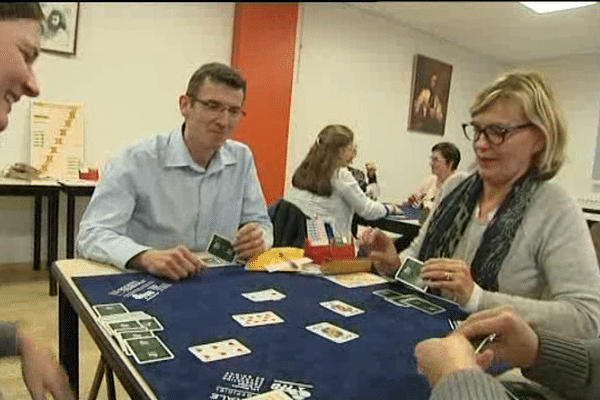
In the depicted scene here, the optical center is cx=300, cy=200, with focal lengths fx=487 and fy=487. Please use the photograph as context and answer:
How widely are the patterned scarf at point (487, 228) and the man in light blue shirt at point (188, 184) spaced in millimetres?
467

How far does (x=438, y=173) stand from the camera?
1.35m

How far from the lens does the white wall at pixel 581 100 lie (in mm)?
493

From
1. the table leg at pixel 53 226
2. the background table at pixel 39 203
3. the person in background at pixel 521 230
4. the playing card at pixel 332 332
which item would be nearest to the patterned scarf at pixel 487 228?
the person in background at pixel 521 230

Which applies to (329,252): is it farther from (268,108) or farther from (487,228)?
(268,108)

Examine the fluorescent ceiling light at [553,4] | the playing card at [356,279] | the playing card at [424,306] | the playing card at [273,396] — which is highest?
the fluorescent ceiling light at [553,4]

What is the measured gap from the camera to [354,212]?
2592mm

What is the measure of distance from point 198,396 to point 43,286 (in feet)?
8.86

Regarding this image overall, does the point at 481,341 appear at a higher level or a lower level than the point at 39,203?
higher

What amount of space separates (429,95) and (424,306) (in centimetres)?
50

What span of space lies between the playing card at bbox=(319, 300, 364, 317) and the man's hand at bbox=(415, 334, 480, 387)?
1.16ft

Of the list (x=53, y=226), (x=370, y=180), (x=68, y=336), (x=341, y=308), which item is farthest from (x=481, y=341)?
(x=53, y=226)

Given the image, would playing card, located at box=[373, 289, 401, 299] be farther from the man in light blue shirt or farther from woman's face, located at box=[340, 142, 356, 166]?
woman's face, located at box=[340, 142, 356, 166]

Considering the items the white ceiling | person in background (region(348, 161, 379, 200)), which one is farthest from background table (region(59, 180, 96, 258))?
the white ceiling

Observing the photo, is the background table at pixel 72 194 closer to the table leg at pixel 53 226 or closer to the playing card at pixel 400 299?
the table leg at pixel 53 226
